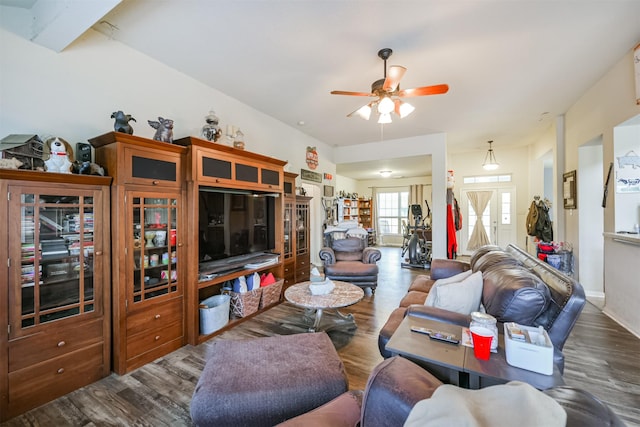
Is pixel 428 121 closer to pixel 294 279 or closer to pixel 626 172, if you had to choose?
pixel 626 172

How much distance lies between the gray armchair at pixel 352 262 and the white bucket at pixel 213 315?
63.3 inches

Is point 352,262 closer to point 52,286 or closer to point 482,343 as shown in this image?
point 482,343

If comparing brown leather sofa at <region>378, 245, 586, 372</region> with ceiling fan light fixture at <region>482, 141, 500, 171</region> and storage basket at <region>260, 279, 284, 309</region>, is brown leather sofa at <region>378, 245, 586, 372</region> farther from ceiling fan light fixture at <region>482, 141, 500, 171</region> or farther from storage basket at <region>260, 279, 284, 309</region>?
ceiling fan light fixture at <region>482, 141, 500, 171</region>

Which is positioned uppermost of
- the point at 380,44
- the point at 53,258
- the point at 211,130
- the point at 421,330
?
the point at 380,44

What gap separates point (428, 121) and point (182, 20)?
12.8 feet

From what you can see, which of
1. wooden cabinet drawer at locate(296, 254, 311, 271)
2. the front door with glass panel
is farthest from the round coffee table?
the front door with glass panel

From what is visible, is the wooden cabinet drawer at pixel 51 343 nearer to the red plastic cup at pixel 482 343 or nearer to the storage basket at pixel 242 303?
the storage basket at pixel 242 303

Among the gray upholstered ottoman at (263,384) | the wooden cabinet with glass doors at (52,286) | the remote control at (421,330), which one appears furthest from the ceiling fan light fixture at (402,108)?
the wooden cabinet with glass doors at (52,286)

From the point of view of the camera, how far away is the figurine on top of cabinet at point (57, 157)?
1.86 meters

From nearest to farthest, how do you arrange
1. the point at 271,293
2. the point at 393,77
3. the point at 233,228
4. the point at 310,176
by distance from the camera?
the point at 393,77 < the point at 233,228 < the point at 271,293 < the point at 310,176

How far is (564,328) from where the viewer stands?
4.62 ft

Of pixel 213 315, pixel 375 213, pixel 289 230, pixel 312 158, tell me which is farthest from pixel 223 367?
pixel 375 213

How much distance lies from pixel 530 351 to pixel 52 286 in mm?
2951

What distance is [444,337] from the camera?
1445 mm
